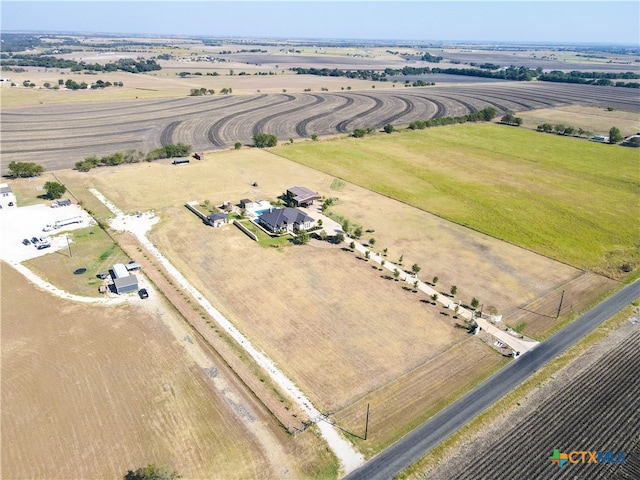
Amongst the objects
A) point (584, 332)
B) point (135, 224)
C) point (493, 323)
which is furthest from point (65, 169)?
point (584, 332)

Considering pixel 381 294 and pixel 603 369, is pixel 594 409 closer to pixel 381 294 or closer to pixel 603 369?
pixel 603 369

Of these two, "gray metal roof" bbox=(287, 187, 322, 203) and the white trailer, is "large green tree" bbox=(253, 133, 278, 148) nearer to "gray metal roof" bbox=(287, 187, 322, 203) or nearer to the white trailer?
"gray metal roof" bbox=(287, 187, 322, 203)

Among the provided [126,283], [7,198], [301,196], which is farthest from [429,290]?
[7,198]

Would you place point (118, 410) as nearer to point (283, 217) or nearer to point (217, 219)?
point (217, 219)

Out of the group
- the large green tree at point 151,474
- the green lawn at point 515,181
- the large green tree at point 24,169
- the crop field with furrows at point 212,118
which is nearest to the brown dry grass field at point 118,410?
the large green tree at point 151,474

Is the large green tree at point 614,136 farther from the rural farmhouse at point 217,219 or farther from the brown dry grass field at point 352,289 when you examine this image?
the rural farmhouse at point 217,219

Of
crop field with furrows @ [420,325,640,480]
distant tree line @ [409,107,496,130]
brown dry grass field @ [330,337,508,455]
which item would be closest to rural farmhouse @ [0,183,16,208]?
brown dry grass field @ [330,337,508,455]
